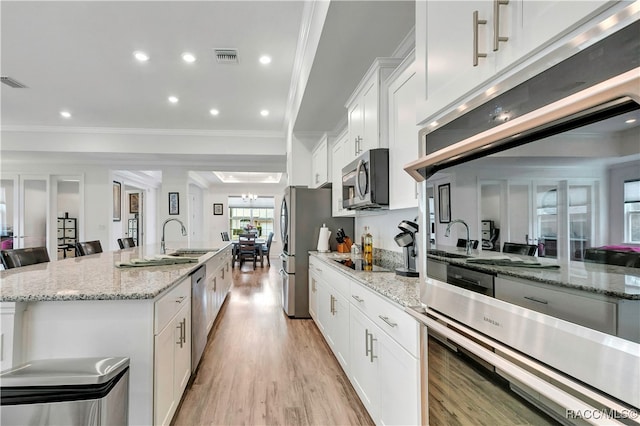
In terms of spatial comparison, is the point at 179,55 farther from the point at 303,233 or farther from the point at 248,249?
the point at 248,249

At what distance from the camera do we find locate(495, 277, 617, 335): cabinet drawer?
1.89 ft

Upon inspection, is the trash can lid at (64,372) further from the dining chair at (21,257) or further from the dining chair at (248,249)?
the dining chair at (248,249)

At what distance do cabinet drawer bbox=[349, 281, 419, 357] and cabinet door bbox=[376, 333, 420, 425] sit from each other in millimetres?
40

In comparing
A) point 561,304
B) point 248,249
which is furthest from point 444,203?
point 248,249

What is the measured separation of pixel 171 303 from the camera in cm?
187

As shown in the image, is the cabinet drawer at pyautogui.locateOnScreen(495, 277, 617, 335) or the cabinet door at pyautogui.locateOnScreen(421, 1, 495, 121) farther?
the cabinet door at pyautogui.locateOnScreen(421, 1, 495, 121)

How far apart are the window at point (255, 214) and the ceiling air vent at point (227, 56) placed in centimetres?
858

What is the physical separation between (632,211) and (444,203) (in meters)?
0.55

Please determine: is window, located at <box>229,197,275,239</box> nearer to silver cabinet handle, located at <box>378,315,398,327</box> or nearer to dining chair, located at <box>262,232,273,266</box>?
dining chair, located at <box>262,232,273,266</box>

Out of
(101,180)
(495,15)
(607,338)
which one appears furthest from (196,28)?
(101,180)

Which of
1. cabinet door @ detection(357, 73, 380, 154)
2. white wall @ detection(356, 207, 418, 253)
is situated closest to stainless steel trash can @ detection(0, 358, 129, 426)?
cabinet door @ detection(357, 73, 380, 154)

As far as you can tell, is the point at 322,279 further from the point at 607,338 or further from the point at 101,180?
the point at 101,180

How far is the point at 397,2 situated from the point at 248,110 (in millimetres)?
3449

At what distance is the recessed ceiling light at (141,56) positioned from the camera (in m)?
3.31
